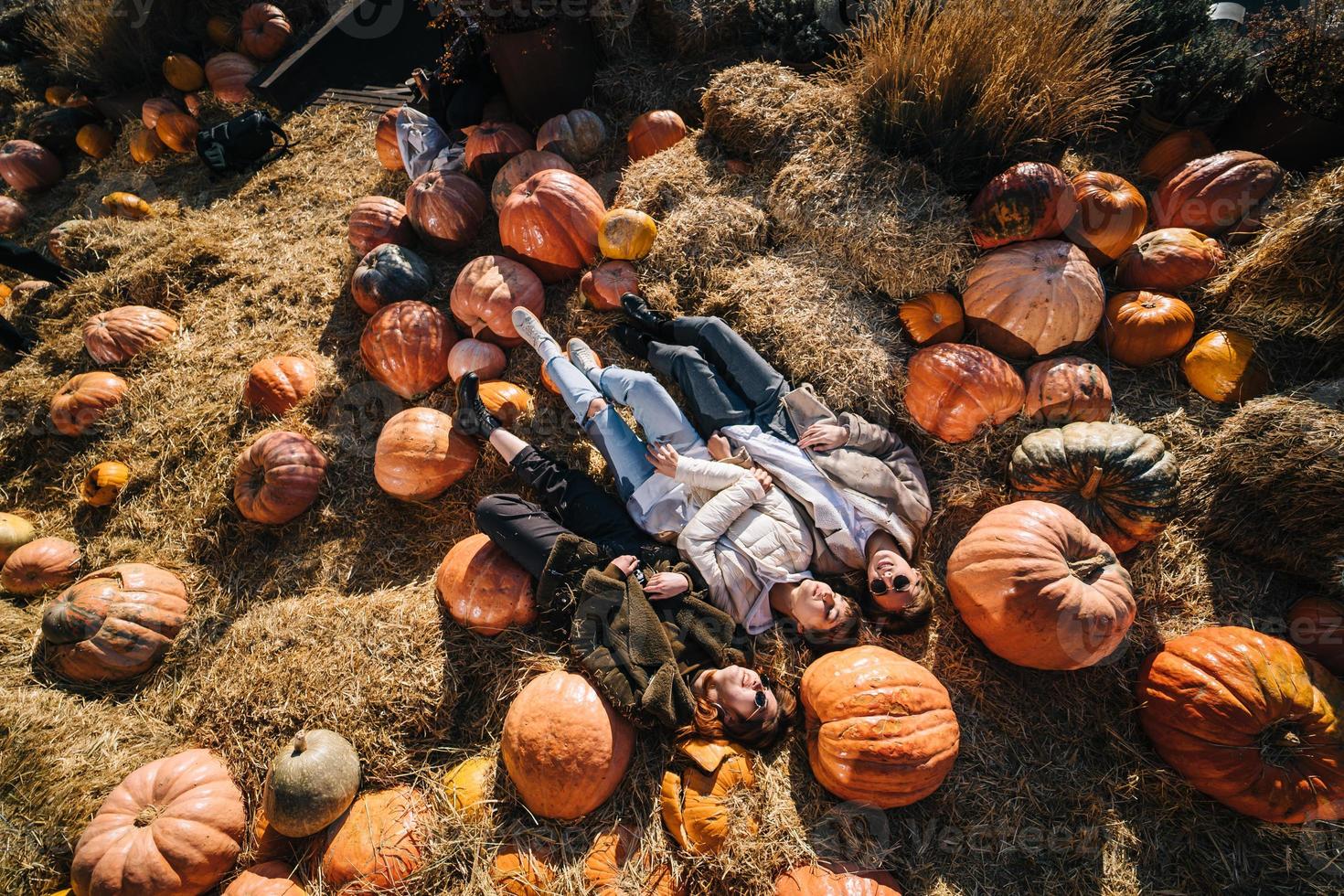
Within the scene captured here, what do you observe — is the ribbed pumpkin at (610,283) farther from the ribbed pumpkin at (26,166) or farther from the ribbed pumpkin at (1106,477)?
the ribbed pumpkin at (26,166)

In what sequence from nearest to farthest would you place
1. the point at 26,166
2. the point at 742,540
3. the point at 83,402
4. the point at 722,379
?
the point at 742,540 → the point at 722,379 → the point at 83,402 → the point at 26,166

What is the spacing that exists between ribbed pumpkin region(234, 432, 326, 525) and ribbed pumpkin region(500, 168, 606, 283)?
232 centimetres

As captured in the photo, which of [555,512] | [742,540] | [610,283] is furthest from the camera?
[610,283]

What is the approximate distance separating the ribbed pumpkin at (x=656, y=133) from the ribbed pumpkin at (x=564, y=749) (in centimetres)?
482

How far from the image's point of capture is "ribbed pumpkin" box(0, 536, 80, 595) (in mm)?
4113

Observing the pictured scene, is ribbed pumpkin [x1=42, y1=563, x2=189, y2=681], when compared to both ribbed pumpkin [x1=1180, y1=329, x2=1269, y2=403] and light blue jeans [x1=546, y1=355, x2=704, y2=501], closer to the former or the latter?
light blue jeans [x1=546, y1=355, x2=704, y2=501]

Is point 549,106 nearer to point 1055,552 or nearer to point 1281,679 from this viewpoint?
point 1055,552

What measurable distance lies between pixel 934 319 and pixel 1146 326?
1328 mm

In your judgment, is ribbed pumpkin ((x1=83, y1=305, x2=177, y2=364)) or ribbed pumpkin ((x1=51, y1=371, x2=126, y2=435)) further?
ribbed pumpkin ((x1=83, y1=305, x2=177, y2=364))

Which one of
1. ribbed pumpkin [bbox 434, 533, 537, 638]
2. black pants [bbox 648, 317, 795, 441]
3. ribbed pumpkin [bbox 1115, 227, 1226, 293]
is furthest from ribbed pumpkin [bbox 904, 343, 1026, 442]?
ribbed pumpkin [bbox 434, 533, 537, 638]

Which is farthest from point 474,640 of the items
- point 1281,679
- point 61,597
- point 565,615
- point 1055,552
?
point 1281,679

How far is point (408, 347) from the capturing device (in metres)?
4.47

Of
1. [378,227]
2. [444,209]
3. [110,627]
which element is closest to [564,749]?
[110,627]

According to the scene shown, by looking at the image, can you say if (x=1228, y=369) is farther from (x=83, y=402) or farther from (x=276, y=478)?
(x=83, y=402)
